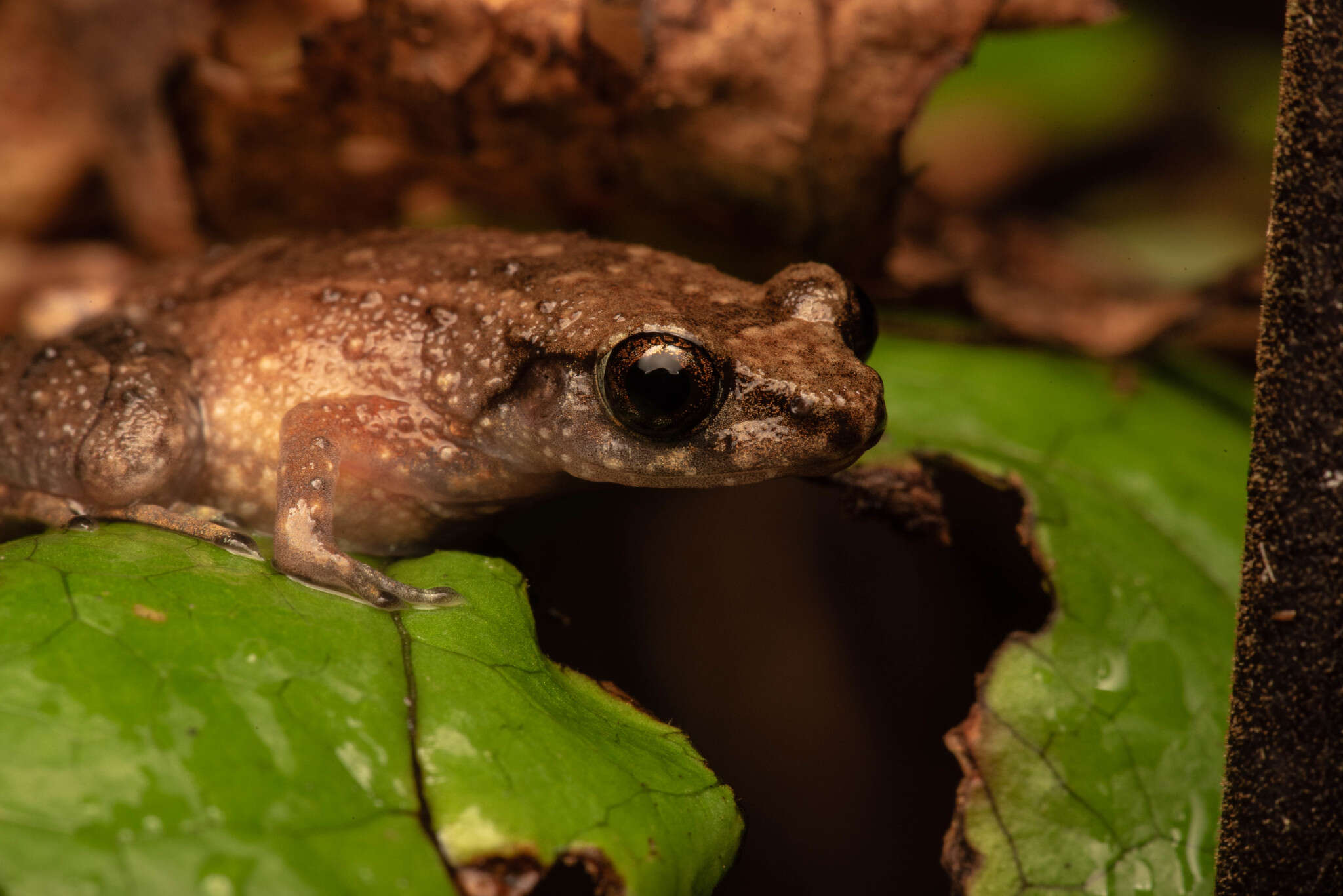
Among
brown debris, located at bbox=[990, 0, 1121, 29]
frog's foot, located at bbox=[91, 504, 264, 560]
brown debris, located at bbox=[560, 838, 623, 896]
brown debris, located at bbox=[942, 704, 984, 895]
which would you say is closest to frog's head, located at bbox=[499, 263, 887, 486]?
brown debris, located at bbox=[942, 704, 984, 895]

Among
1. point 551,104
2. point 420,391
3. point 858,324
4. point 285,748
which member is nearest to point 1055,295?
point 858,324

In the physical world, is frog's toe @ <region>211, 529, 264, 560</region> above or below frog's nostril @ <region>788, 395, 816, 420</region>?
below

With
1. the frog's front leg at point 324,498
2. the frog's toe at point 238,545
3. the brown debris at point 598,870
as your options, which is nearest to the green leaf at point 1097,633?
the brown debris at point 598,870

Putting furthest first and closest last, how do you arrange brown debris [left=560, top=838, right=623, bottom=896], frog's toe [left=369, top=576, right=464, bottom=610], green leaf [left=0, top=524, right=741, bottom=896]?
frog's toe [left=369, top=576, right=464, bottom=610] < brown debris [left=560, top=838, right=623, bottom=896] < green leaf [left=0, top=524, right=741, bottom=896]

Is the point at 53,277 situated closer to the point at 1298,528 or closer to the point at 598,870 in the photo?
the point at 598,870

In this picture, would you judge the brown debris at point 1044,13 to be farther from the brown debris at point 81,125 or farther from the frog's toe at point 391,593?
the brown debris at point 81,125

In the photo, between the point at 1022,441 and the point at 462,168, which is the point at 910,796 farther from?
the point at 462,168

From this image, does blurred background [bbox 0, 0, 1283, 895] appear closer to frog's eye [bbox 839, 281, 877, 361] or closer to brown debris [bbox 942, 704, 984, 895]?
brown debris [bbox 942, 704, 984, 895]

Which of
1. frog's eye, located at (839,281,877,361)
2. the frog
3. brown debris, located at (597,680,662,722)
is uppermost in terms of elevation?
frog's eye, located at (839,281,877,361)
